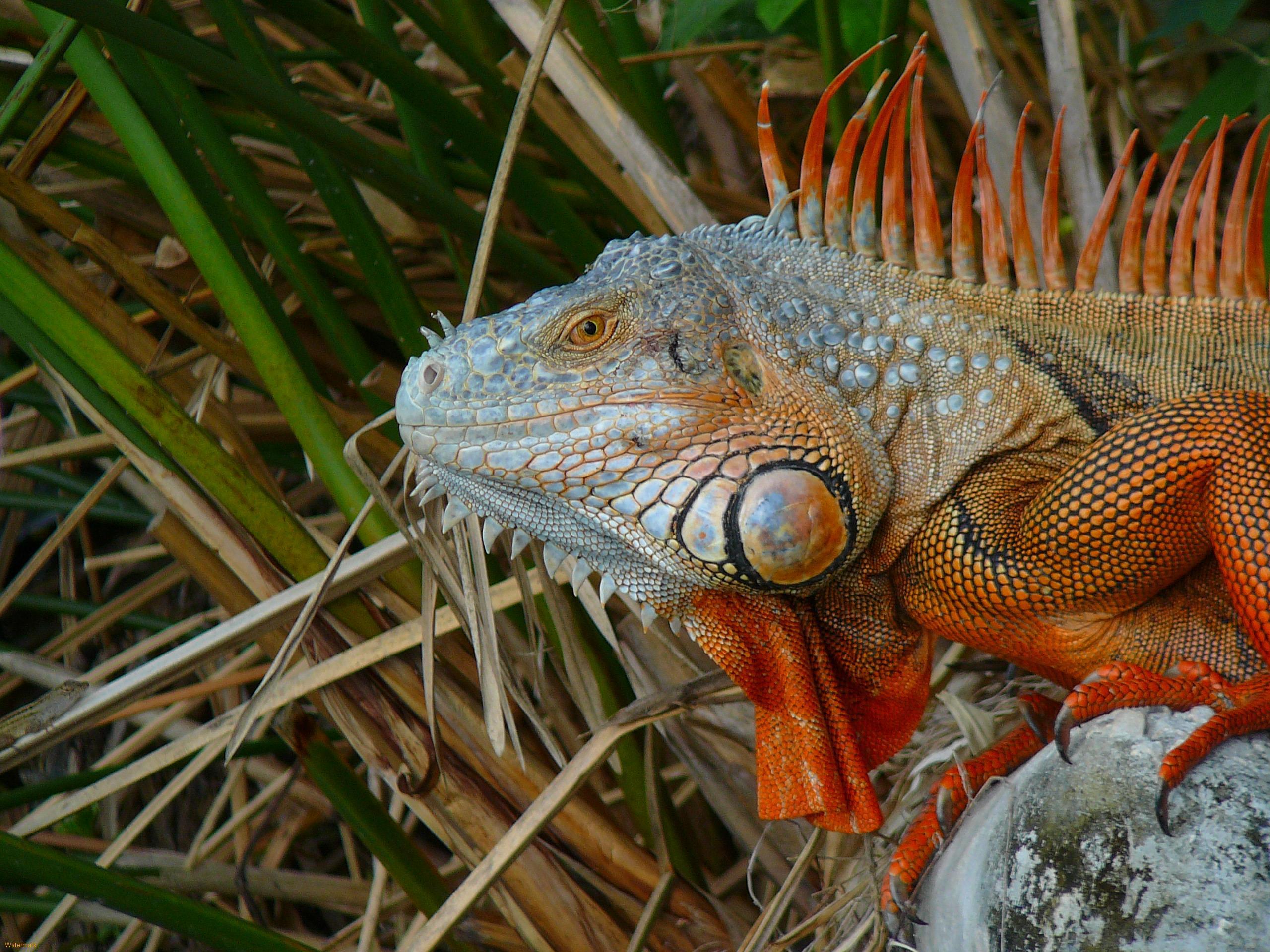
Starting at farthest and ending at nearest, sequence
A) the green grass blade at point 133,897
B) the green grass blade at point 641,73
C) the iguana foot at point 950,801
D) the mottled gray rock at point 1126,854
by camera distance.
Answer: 1. the green grass blade at point 641,73
2. the iguana foot at point 950,801
3. the green grass blade at point 133,897
4. the mottled gray rock at point 1126,854

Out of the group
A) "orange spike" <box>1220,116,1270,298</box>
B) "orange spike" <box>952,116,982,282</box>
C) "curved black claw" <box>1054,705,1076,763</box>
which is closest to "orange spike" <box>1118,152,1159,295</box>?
"orange spike" <box>1220,116,1270,298</box>

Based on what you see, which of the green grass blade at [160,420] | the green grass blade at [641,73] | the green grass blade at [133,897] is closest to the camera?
the green grass blade at [133,897]

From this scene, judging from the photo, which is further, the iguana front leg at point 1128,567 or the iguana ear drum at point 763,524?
the iguana ear drum at point 763,524

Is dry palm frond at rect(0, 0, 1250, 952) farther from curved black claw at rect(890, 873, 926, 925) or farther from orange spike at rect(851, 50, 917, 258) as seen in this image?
orange spike at rect(851, 50, 917, 258)

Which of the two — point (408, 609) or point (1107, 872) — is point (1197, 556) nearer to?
point (1107, 872)

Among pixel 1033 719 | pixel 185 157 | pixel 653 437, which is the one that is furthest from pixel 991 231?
pixel 185 157

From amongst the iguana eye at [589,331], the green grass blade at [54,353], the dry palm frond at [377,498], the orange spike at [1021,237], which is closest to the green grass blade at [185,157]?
the dry palm frond at [377,498]

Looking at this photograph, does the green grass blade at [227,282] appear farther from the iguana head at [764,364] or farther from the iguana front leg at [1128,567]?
the iguana front leg at [1128,567]

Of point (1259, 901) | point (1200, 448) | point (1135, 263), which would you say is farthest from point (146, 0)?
point (1259, 901)
